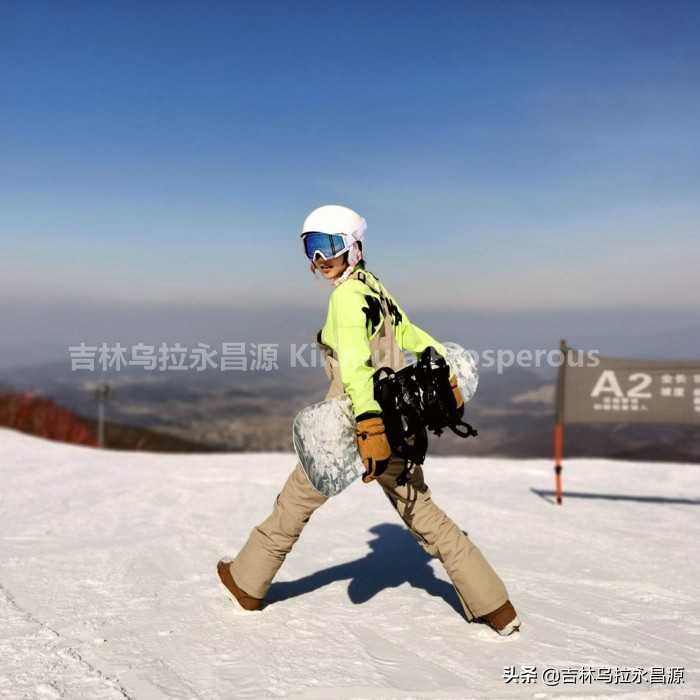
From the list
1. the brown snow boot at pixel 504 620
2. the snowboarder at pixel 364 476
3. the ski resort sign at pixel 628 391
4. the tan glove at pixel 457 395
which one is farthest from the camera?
the ski resort sign at pixel 628 391

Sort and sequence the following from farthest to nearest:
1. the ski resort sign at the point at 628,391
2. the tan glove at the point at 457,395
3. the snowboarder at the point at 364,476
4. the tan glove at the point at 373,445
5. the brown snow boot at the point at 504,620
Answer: the ski resort sign at the point at 628,391
the tan glove at the point at 457,395
the brown snow boot at the point at 504,620
the snowboarder at the point at 364,476
the tan glove at the point at 373,445

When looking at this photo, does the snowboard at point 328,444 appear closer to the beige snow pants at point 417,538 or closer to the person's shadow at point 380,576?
the beige snow pants at point 417,538

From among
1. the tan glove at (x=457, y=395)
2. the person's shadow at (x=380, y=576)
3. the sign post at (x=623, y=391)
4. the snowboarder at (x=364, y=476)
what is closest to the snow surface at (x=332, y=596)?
the person's shadow at (x=380, y=576)

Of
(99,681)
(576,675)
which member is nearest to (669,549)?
(576,675)

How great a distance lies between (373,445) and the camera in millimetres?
3326

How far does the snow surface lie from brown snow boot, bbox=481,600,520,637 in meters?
0.08

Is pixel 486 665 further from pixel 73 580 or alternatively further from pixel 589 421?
pixel 589 421

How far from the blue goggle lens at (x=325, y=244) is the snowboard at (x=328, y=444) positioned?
725 millimetres

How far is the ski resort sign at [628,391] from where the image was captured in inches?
275

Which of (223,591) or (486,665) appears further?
(223,591)

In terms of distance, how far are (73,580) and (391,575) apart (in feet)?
6.41

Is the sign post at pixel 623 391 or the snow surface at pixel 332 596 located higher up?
the sign post at pixel 623 391

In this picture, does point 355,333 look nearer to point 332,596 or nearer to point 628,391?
point 332,596

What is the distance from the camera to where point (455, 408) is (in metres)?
3.69
